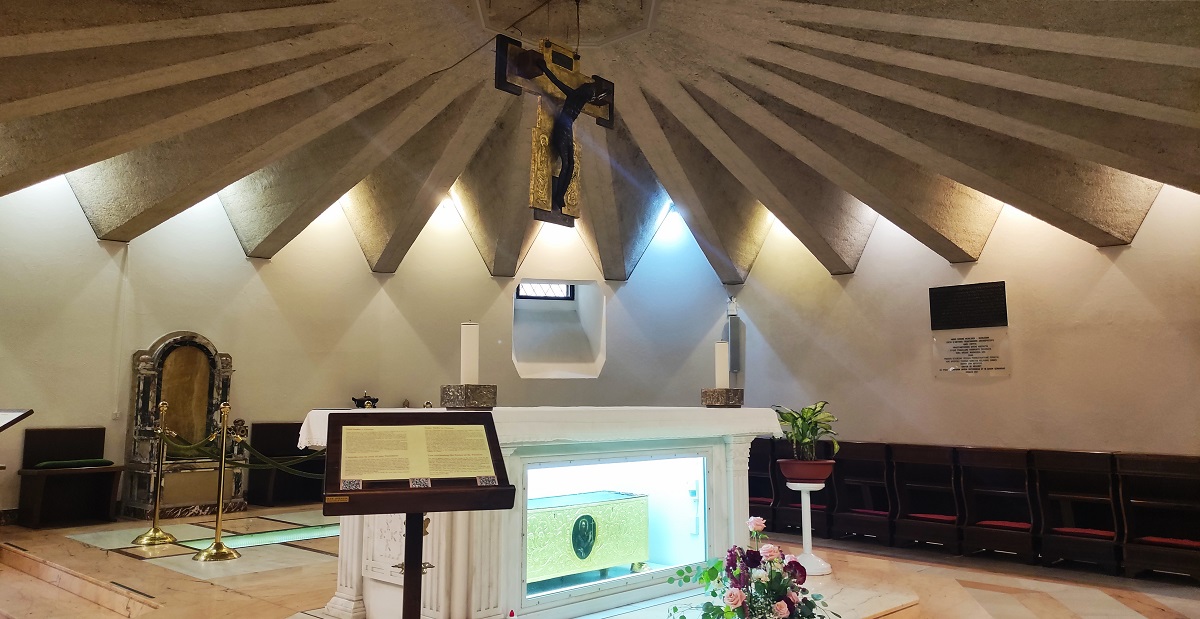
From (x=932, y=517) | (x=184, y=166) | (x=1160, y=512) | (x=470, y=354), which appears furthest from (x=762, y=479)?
(x=184, y=166)

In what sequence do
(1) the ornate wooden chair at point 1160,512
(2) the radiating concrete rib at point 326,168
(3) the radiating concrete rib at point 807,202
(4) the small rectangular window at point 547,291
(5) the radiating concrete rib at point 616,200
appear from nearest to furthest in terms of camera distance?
(1) the ornate wooden chair at point 1160,512 → (2) the radiating concrete rib at point 326,168 → (3) the radiating concrete rib at point 807,202 → (5) the radiating concrete rib at point 616,200 → (4) the small rectangular window at point 547,291

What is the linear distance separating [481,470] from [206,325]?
7.09 m

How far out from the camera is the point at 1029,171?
269 inches

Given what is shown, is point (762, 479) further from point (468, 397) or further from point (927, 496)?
point (468, 397)

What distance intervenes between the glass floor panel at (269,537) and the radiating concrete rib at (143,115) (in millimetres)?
3176

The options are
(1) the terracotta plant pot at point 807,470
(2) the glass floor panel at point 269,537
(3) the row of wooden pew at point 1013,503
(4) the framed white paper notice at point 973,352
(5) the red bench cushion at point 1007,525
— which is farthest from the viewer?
(4) the framed white paper notice at point 973,352

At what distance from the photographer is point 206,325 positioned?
8.51m

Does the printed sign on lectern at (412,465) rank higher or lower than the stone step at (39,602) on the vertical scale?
higher

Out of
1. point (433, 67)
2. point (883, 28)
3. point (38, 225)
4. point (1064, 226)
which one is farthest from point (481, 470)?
point (38, 225)

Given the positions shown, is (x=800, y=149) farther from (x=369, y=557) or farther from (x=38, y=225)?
(x=38, y=225)

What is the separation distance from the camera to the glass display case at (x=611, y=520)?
3995mm

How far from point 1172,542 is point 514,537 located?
5.53 m

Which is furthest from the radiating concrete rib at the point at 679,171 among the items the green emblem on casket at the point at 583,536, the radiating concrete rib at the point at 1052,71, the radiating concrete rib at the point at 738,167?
the green emblem on casket at the point at 583,536

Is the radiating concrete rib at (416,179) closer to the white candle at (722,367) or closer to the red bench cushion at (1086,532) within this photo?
the white candle at (722,367)
